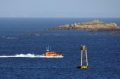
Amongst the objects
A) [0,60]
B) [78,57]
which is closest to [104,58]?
[78,57]

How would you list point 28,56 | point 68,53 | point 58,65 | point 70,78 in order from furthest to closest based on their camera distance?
point 68,53 → point 28,56 → point 58,65 → point 70,78

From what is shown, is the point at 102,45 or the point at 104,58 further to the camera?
the point at 102,45

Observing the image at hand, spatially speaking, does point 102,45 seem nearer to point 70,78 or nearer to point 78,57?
point 78,57

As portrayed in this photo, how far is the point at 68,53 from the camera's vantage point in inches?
5364

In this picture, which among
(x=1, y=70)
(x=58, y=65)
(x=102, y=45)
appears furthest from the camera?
(x=102, y=45)

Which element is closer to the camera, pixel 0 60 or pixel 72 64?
pixel 72 64

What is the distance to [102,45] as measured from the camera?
16612cm

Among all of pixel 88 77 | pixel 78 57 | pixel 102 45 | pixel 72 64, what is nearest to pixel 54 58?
pixel 78 57

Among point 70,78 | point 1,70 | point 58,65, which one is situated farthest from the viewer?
point 58,65

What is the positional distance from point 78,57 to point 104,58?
234 inches

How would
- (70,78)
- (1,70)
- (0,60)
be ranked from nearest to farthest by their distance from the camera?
(70,78) < (1,70) < (0,60)

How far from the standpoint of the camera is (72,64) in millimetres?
110125

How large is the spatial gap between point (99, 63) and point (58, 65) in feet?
28.7

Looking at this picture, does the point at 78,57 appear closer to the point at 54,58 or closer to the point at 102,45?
the point at 54,58
